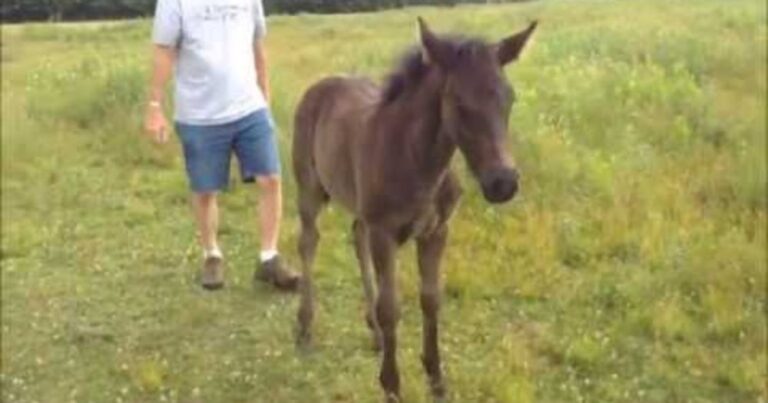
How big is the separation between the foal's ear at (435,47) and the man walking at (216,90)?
69.8 inches

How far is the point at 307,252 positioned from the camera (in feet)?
19.1

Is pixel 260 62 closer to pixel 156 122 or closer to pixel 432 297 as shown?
pixel 156 122

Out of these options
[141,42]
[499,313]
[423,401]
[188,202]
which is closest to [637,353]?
[499,313]

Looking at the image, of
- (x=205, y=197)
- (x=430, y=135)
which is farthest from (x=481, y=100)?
(x=205, y=197)

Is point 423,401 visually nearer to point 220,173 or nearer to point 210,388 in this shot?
point 210,388

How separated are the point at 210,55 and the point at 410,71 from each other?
4.86 ft

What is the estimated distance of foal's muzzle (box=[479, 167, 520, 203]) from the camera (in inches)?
159

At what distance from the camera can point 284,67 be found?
39.5ft

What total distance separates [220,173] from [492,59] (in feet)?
7.54

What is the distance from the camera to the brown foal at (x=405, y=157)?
4.17m

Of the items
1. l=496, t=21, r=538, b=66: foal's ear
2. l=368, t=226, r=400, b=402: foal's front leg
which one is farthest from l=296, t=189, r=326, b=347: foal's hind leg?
l=496, t=21, r=538, b=66: foal's ear

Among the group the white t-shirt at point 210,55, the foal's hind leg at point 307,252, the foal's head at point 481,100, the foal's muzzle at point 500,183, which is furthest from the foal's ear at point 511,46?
the white t-shirt at point 210,55

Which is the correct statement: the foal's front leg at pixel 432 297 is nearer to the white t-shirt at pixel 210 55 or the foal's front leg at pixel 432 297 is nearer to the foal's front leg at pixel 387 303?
the foal's front leg at pixel 387 303

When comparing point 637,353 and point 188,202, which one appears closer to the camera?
point 637,353
